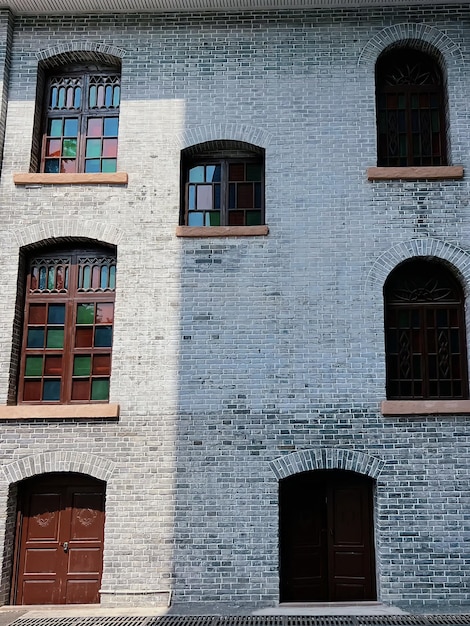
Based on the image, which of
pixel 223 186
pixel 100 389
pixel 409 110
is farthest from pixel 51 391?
pixel 409 110

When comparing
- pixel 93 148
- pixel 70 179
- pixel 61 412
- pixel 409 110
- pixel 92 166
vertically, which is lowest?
pixel 61 412

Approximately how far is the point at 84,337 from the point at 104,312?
49 cm

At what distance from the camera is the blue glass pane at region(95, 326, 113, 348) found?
36.0ft

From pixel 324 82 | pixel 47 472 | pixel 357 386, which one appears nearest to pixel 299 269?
pixel 357 386

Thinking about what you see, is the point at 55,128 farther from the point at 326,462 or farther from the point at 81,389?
the point at 326,462

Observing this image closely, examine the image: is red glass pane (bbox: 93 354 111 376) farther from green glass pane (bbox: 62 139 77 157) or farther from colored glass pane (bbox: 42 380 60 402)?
green glass pane (bbox: 62 139 77 157)

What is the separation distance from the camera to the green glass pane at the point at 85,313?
435 inches

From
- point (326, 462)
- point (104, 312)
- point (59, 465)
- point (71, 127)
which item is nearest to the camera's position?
point (326, 462)

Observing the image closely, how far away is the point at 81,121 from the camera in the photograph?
1178 cm

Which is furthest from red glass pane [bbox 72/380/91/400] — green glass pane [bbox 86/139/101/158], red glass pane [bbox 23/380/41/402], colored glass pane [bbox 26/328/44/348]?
green glass pane [bbox 86/139/101/158]

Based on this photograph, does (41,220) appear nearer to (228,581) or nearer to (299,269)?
(299,269)

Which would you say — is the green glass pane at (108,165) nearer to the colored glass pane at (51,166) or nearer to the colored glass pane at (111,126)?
the colored glass pane at (111,126)

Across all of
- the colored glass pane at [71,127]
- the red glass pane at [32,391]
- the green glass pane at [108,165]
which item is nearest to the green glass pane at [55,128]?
the colored glass pane at [71,127]

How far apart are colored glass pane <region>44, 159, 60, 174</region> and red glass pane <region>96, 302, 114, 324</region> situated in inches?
94.2
